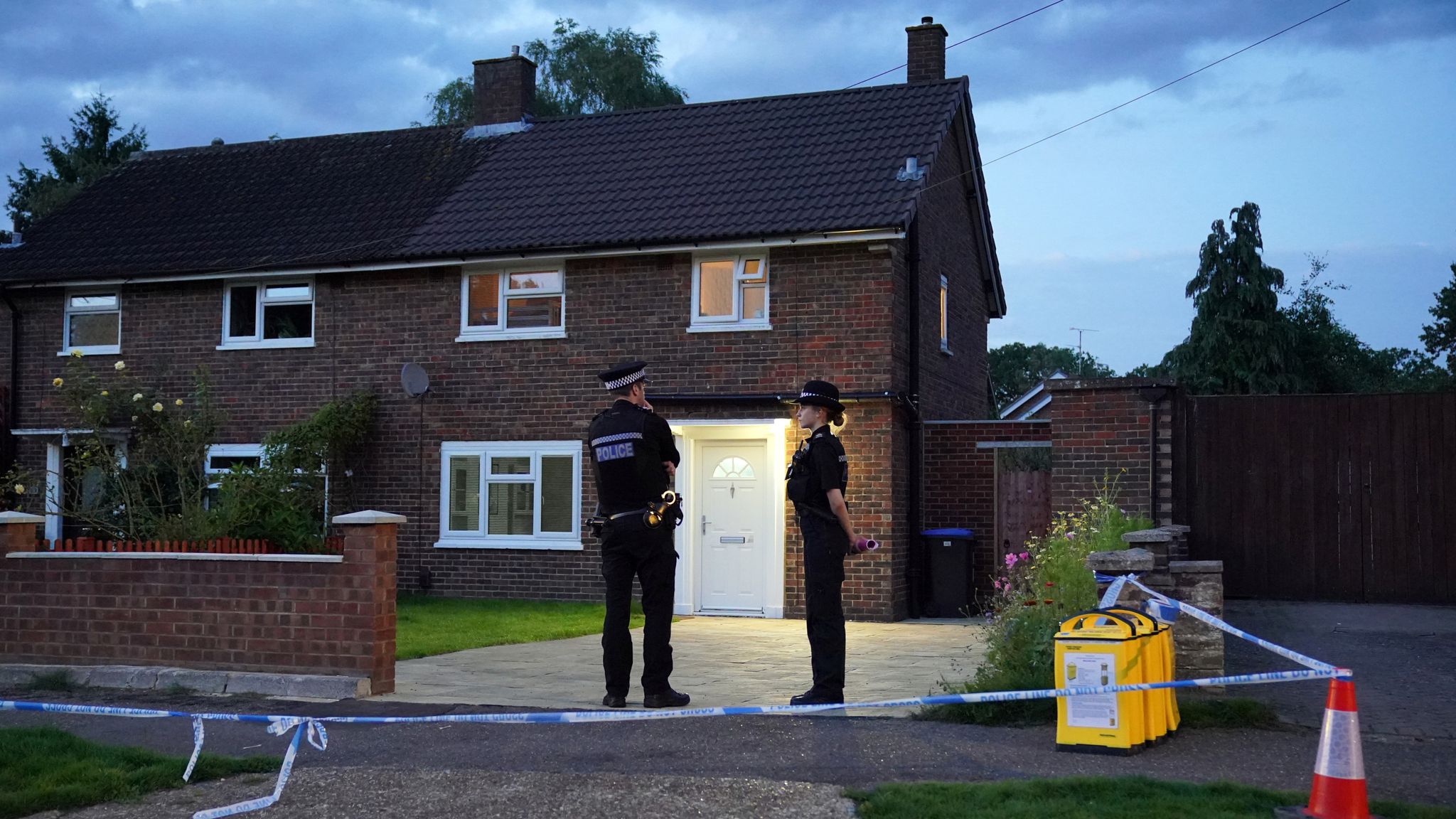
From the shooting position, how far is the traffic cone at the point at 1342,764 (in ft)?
17.1

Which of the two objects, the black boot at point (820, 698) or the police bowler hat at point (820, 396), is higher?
the police bowler hat at point (820, 396)

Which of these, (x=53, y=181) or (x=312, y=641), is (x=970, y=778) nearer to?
(x=312, y=641)

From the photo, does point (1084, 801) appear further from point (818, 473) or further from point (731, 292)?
point (731, 292)

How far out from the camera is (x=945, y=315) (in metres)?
19.0

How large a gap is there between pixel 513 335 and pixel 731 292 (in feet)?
9.51

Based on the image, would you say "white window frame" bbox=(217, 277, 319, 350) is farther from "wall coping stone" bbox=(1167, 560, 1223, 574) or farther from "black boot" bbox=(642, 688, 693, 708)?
"wall coping stone" bbox=(1167, 560, 1223, 574)

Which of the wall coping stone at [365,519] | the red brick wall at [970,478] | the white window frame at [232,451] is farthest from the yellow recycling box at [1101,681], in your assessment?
the white window frame at [232,451]

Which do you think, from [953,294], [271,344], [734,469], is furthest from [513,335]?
[953,294]

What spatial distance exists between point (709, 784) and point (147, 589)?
5.57m

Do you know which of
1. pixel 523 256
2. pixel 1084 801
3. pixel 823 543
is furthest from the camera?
pixel 523 256

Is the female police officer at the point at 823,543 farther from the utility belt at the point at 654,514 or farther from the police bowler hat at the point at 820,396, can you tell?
the utility belt at the point at 654,514

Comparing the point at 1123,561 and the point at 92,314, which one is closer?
the point at 1123,561

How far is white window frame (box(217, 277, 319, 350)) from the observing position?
18.8m

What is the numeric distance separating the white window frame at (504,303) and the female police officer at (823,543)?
9455mm
